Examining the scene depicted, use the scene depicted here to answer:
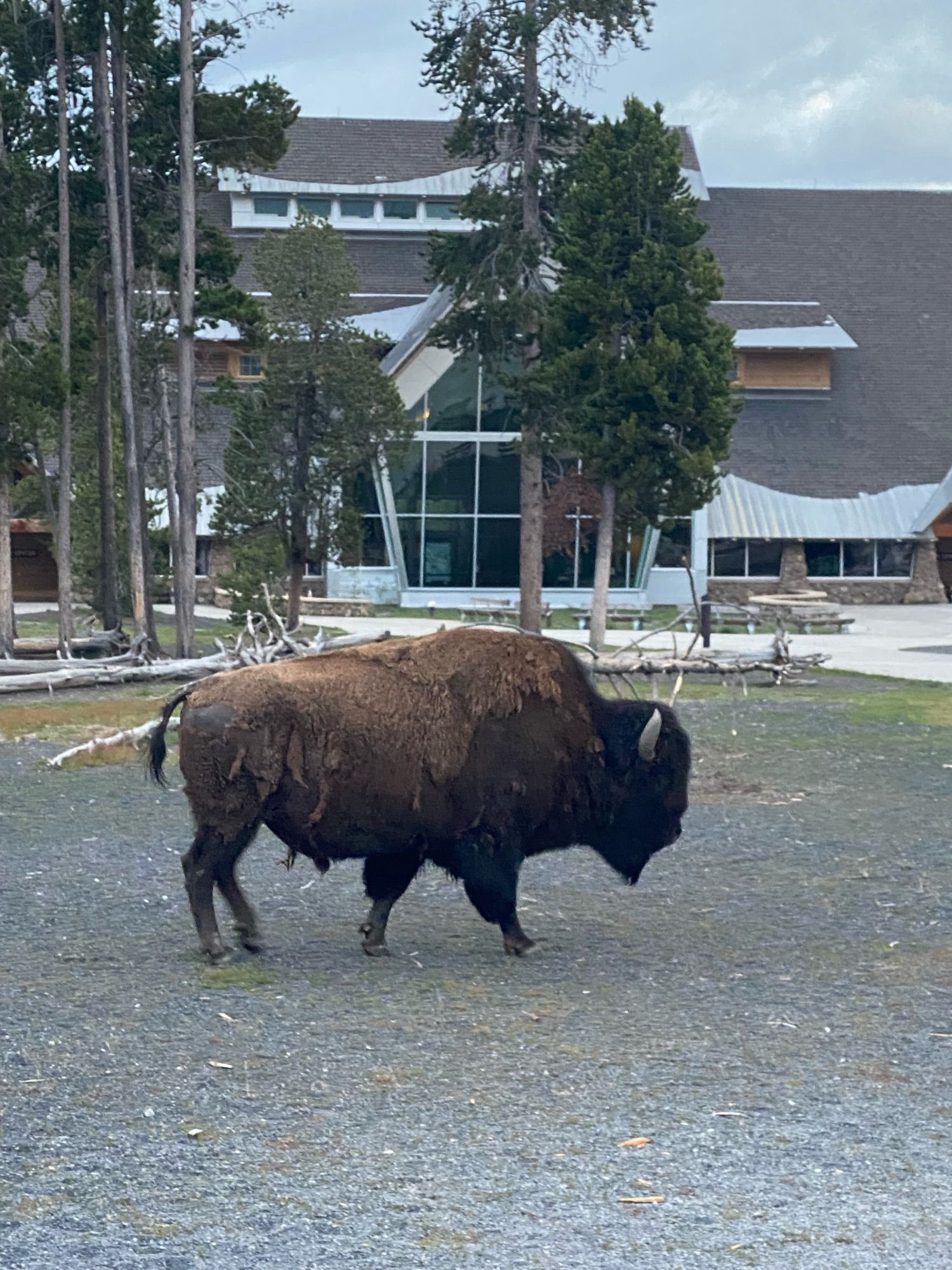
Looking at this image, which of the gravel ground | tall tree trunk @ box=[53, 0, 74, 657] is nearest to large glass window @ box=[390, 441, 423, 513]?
tall tree trunk @ box=[53, 0, 74, 657]

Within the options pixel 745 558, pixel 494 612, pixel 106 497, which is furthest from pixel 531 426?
pixel 745 558

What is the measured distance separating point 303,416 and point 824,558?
2005 centimetres

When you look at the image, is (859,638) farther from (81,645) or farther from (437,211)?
(437,211)

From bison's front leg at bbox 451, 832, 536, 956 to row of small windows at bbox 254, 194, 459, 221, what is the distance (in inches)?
1991

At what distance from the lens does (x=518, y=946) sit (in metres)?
8.13

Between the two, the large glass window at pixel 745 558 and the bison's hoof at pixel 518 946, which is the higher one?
the large glass window at pixel 745 558

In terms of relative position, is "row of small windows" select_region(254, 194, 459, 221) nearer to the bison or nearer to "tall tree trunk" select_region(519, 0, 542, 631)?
"tall tree trunk" select_region(519, 0, 542, 631)

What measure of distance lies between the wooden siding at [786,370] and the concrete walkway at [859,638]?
26.5 feet

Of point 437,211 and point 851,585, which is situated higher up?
point 437,211

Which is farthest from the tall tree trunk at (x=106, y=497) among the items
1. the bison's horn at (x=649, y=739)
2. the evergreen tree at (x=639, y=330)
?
the bison's horn at (x=649, y=739)

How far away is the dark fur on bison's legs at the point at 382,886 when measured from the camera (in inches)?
321

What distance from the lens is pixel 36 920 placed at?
29.1 ft

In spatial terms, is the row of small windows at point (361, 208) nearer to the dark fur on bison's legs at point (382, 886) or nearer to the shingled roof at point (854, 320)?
the shingled roof at point (854, 320)

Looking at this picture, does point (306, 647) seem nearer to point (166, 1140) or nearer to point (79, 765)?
point (79, 765)
